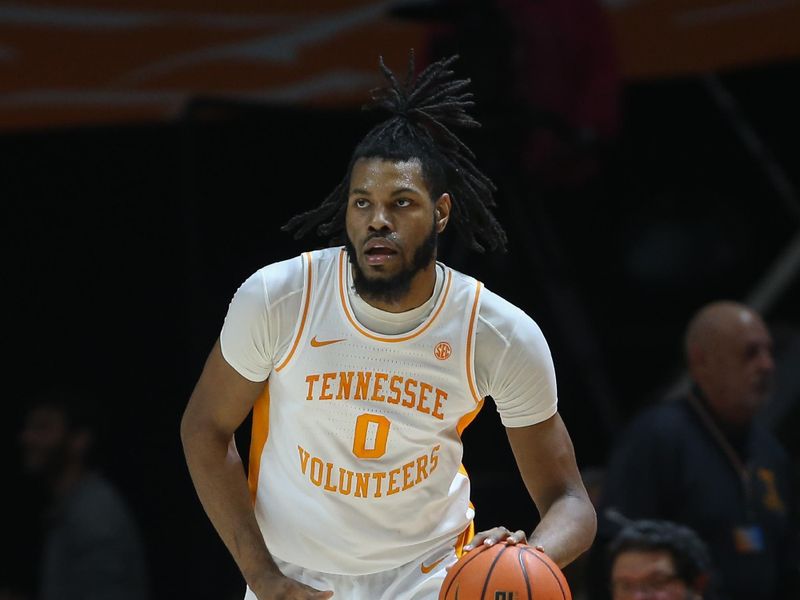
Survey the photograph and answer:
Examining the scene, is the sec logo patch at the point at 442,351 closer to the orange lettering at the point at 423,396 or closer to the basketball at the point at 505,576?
the orange lettering at the point at 423,396

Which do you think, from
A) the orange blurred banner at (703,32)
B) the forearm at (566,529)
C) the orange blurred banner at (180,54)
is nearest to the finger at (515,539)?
the forearm at (566,529)

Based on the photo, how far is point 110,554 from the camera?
20.9 feet

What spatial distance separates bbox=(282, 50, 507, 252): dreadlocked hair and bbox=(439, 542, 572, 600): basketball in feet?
2.77

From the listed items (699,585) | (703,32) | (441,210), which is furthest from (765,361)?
(441,210)

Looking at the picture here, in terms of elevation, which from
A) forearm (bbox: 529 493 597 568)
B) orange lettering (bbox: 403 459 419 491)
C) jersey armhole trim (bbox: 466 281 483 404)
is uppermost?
jersey armhole trim (bbox: 466 281 483 404)

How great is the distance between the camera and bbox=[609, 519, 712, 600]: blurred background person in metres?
5.01

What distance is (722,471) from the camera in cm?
589

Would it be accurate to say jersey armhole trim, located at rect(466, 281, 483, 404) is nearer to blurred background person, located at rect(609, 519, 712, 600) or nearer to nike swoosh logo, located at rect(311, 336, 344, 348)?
nike swoosh logo, located at rect(311, 336, 344, 348)

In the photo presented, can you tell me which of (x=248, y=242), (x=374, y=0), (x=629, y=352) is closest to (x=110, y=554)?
(x=248, y=242)

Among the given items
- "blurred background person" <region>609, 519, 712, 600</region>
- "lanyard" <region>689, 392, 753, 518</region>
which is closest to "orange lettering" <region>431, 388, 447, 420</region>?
"blurred background person" <region>609, 519, 712, 600</region>

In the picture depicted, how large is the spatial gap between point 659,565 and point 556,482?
4.00 ft

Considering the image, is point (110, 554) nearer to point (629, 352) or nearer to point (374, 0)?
point (374, 0)

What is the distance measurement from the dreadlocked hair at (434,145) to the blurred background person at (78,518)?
106 inches

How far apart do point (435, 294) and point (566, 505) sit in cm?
63
